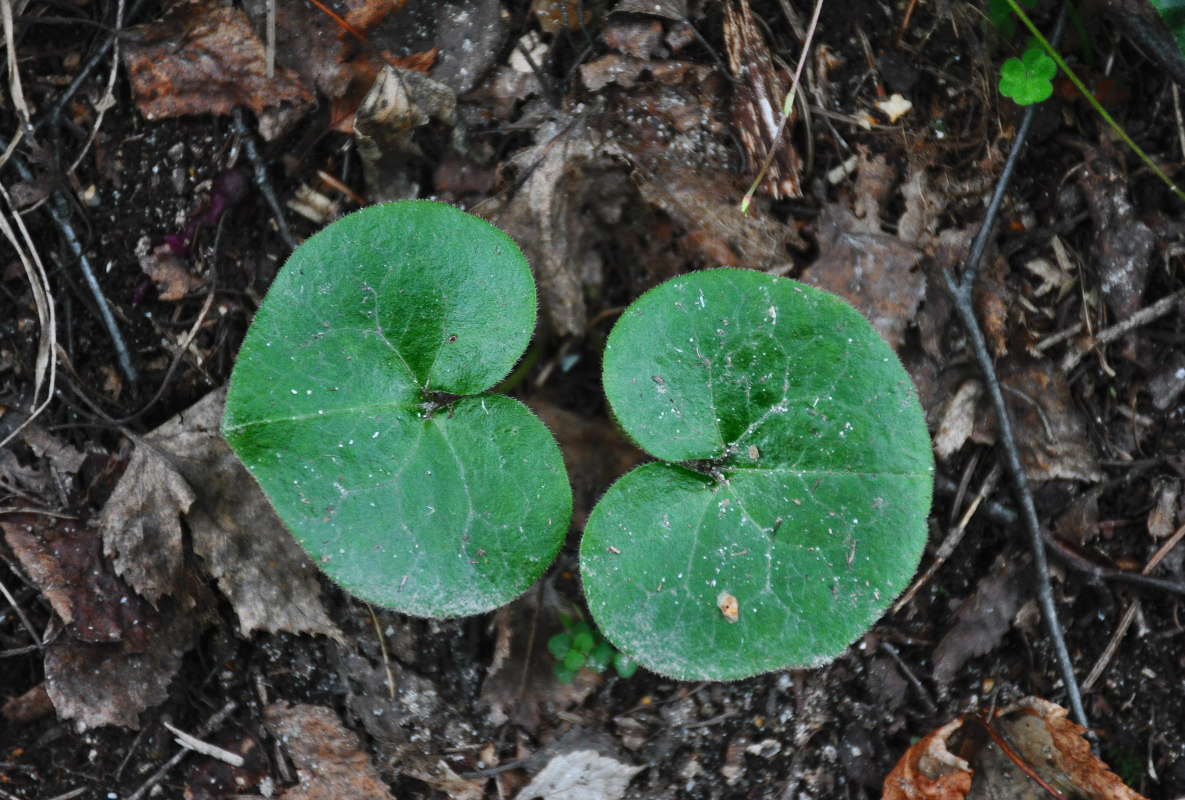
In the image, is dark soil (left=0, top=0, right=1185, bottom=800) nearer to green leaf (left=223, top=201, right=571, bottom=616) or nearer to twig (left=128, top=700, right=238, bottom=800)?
twig (left=128, top=700, right=238, bottom=800)

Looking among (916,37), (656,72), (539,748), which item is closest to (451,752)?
(539,748)

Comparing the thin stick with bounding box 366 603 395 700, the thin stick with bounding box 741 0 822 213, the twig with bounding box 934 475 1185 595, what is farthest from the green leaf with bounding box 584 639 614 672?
the thin stick with bounding box 741 0 822 213

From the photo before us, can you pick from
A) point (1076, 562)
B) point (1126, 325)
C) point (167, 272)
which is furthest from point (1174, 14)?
point (167, 272)

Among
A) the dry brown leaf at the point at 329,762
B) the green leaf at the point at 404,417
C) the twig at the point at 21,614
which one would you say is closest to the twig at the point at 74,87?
the green leaf at the point at 404,417

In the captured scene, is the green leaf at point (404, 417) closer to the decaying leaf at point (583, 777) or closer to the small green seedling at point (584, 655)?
the small green seedling at point (584, 655)

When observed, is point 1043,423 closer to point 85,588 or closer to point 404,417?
point 404,417

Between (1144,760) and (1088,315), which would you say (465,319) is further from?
(1144,760)
